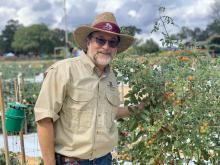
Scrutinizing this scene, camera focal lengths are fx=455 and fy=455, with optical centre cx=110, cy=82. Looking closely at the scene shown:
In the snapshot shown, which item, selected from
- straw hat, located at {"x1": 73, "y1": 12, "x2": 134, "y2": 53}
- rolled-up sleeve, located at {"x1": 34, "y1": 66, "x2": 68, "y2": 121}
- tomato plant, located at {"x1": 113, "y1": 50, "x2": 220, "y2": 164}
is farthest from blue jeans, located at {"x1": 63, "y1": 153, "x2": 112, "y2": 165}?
straw hat, located at {"x1": 73, "y1": 12, "x2": 134, "y2": 53}

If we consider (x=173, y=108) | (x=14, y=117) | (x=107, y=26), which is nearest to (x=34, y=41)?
(x=14, y=117)

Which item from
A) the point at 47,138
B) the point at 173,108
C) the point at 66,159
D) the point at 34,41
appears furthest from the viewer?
the point at 34,41

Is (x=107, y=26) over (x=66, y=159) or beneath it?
over

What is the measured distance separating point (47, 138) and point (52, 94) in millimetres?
256

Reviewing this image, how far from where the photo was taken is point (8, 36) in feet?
325

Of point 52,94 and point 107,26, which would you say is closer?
point 52,94

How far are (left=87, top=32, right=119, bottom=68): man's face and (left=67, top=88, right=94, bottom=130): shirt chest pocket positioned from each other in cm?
22

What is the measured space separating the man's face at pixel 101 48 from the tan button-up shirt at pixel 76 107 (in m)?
0.05

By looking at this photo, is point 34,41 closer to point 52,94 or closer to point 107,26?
point 107,26

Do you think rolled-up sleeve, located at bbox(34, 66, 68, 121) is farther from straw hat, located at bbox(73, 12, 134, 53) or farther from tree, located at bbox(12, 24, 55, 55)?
tree, located at bbox(12, 24, 55, 55)

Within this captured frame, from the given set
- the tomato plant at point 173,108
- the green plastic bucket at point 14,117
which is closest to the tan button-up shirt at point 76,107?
the tomato plant at point 173,108

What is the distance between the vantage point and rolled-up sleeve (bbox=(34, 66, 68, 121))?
2619 mm

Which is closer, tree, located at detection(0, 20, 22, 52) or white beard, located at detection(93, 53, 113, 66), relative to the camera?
white beard, located at detection(93, 53, 113, 66)

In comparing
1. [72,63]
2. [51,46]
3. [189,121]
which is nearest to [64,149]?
[72,63]
